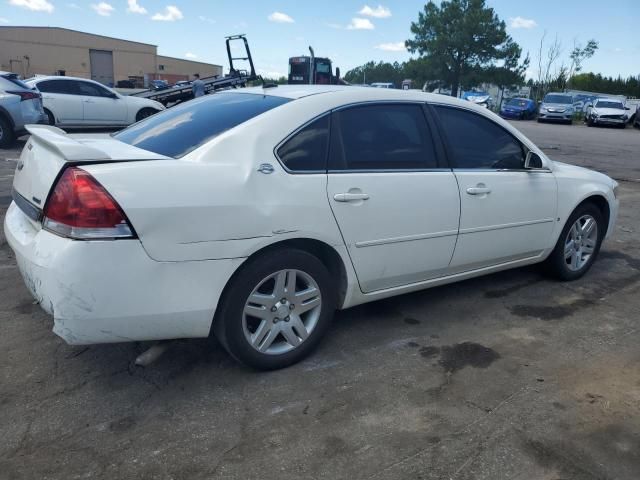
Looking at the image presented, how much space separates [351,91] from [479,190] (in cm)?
113

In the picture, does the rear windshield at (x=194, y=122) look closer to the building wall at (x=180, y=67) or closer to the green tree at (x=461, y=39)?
the green tree at (x=461, y=39)

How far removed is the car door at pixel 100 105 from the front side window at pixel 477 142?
40.0 feet

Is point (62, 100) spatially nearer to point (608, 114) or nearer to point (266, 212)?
point (266, 212)

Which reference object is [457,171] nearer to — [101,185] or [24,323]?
[101,185]

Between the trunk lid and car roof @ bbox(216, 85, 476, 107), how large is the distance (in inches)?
37.5

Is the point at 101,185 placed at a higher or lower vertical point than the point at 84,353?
higher

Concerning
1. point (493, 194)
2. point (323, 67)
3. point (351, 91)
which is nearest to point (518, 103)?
point (323, 67)

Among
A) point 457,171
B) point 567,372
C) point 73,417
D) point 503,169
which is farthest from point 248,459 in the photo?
point 503,169

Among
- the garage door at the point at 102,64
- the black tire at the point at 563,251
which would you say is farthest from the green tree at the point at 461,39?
the black tire at the point at 563,251

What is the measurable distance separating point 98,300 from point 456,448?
5.75 feet

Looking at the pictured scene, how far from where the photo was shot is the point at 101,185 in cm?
253

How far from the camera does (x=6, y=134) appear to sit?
1121 centimetres

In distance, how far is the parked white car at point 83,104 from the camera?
13438mm

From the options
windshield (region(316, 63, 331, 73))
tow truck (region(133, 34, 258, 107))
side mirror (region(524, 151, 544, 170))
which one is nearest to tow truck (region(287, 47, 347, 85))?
windshield (region(316, 63, 331, 73))
